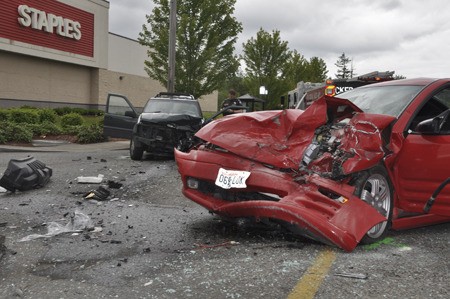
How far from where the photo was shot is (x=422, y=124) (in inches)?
167

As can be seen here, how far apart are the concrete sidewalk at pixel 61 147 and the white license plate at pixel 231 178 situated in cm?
912

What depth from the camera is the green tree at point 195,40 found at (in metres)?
19.5

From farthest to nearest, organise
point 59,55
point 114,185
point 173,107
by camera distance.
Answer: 1. point 59,55
2. point 173,107
3. point 114,185

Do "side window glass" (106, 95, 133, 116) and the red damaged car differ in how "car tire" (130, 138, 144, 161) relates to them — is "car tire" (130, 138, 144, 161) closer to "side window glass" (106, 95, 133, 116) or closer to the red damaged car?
"side window glass" (106, 95, 133, 116)

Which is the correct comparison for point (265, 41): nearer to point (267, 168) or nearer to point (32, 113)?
point (32, 113)

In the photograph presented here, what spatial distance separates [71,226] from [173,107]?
7.10 m

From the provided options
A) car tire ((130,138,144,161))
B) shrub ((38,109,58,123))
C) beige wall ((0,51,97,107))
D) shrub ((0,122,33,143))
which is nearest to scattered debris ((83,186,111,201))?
car tire ((130,138,144,161))

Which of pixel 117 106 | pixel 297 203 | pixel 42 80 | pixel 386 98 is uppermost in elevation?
pixel 42 80

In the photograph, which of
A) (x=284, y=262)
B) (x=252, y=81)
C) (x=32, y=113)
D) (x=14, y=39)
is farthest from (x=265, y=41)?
(x=284, y=262)

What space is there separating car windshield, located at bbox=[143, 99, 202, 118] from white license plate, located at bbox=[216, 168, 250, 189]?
6.98 metres

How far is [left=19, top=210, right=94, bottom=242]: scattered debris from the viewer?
14.2 ft

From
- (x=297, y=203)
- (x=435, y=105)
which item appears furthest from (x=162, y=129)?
A: (x=297, y=203)

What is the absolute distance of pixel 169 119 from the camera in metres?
10.1

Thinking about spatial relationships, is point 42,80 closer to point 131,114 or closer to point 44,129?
point 44,129
